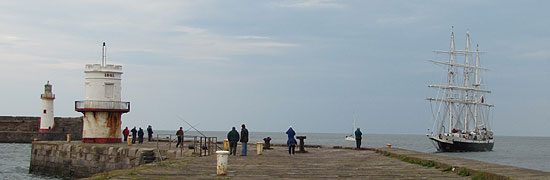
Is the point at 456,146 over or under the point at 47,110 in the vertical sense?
under

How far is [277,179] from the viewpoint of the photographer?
17.5 m

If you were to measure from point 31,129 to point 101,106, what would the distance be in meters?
63.8

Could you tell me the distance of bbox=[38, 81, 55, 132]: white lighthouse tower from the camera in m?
85.1

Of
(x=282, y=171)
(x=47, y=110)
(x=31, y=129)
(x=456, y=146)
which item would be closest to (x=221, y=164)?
(x=282, y=171)

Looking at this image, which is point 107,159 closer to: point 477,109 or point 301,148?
point 301,148

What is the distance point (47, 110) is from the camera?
291 ft

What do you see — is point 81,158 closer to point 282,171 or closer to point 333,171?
point 282,171

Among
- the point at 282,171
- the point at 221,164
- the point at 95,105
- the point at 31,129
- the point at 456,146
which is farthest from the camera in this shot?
the point at 31,129

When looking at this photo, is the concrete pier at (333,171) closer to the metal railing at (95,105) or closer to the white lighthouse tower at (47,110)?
the metal railing at (95,105)

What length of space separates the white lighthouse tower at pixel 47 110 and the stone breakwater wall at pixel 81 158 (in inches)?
1661

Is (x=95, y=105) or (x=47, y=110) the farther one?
(x=47, y=110)

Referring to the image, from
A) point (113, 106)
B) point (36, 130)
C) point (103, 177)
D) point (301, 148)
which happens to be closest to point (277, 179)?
point (103, 177)

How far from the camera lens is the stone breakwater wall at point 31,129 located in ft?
302

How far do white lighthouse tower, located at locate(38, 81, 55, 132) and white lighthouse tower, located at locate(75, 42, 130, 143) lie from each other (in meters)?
44.8
